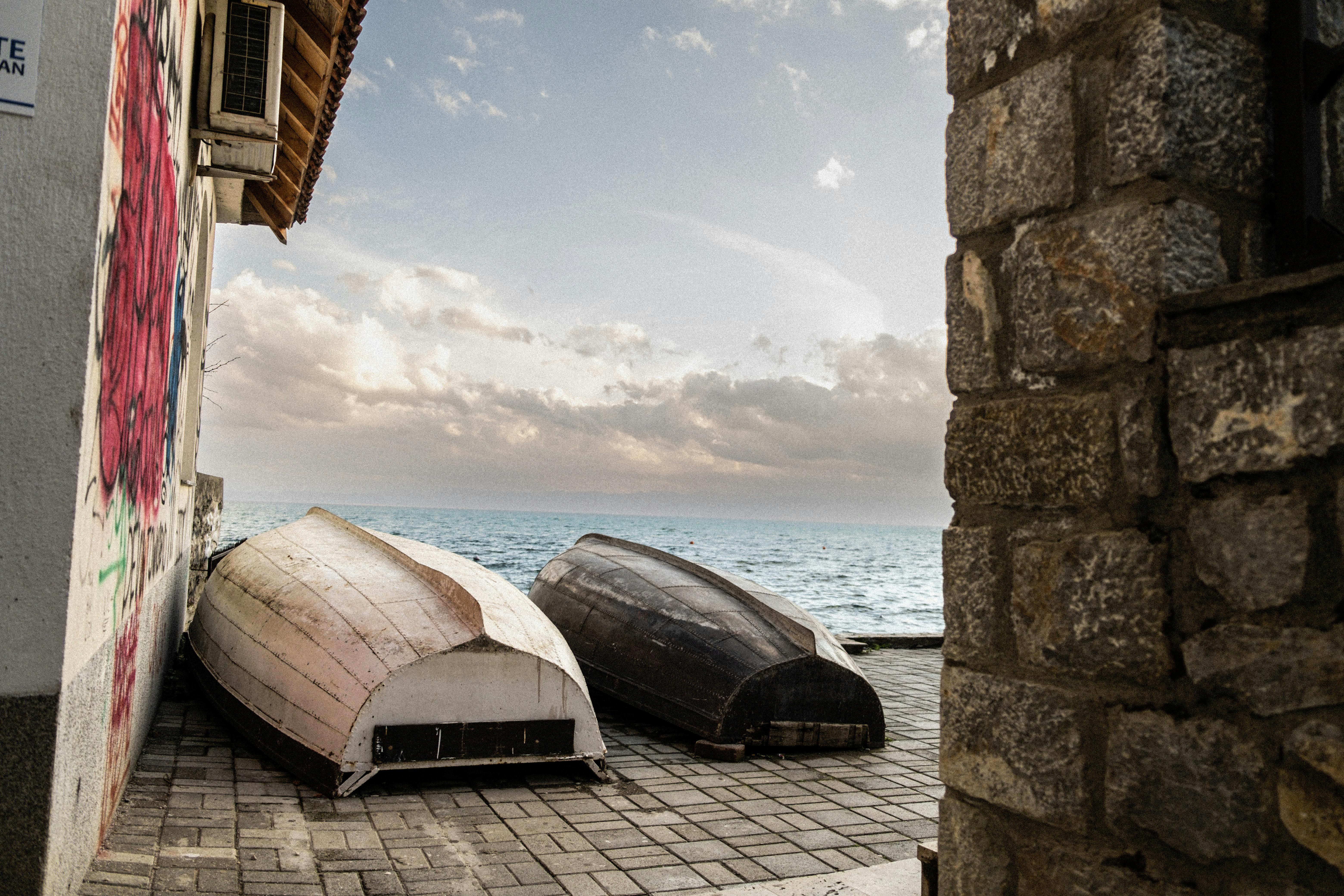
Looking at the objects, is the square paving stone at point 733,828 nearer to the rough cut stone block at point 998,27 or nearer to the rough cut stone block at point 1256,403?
the rough cut stone block at point 1256,403


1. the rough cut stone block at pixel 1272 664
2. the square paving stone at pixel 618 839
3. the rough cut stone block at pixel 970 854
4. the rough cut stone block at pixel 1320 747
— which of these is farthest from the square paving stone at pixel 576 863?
the rough cut stone block at pixel 1320 747

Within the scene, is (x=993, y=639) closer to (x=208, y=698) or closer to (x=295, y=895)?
(x=295, y=895)

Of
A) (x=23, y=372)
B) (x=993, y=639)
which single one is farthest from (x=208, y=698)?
(x=993, y=639)

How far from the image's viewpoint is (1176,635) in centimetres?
176

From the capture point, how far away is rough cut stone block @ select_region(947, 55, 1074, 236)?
2.02 meters

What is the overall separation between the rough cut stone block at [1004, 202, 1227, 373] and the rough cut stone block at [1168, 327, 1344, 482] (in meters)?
0.13

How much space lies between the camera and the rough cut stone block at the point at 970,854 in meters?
2.08

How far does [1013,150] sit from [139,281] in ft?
10.6

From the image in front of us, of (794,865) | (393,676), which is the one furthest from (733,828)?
(393,676)

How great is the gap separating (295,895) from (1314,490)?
341 cm

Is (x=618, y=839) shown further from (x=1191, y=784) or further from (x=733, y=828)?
(x=1191, y=784)

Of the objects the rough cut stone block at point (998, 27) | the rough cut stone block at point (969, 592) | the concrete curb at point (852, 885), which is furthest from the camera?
the concrete curb at point (852, 885)

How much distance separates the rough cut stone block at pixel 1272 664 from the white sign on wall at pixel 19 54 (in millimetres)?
3201

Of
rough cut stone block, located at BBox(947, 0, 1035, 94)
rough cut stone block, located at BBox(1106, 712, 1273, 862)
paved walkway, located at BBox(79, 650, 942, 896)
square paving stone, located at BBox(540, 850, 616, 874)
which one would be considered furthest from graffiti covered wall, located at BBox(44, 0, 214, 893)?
rough cut stone block, located at BBox(1106, 712, 1273, 862)
